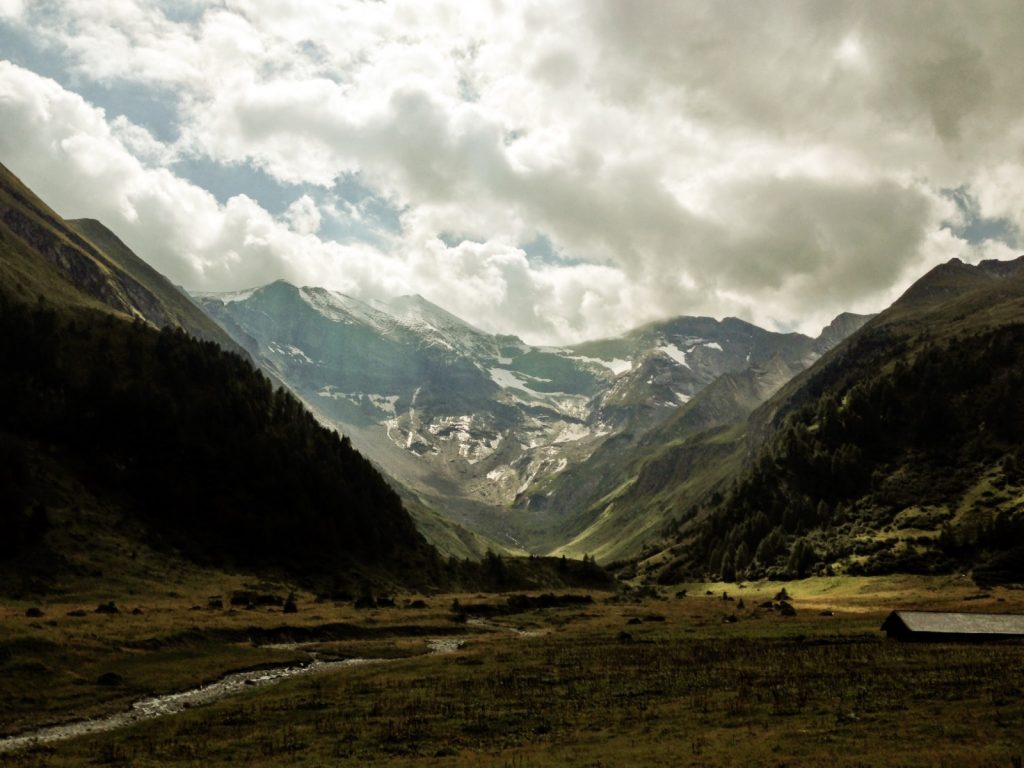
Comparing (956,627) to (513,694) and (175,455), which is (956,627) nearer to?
(513,694)

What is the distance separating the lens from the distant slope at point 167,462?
142 m

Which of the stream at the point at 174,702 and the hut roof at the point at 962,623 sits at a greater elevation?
the hut roof at the point at 962,623

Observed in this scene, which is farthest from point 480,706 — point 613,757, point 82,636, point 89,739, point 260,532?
point 260,532

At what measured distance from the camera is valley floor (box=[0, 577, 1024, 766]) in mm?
35031

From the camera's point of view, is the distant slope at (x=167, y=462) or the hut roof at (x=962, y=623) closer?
the hut roof at (x=962, y=623)

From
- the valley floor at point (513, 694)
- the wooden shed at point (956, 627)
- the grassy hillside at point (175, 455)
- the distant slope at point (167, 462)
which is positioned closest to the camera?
the valley floor at point (513, 694)

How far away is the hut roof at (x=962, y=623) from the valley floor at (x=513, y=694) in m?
3.13

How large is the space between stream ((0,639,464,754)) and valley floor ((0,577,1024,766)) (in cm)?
122

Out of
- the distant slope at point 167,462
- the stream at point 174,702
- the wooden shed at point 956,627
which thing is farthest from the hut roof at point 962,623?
the distant slope at point 167,462

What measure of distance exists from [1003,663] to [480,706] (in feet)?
125

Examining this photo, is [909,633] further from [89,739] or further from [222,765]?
[89,739]

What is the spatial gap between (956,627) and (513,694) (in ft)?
150

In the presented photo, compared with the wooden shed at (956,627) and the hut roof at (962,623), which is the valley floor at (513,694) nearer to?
the wooden shed at (956,627)

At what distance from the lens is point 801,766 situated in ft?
95.1
